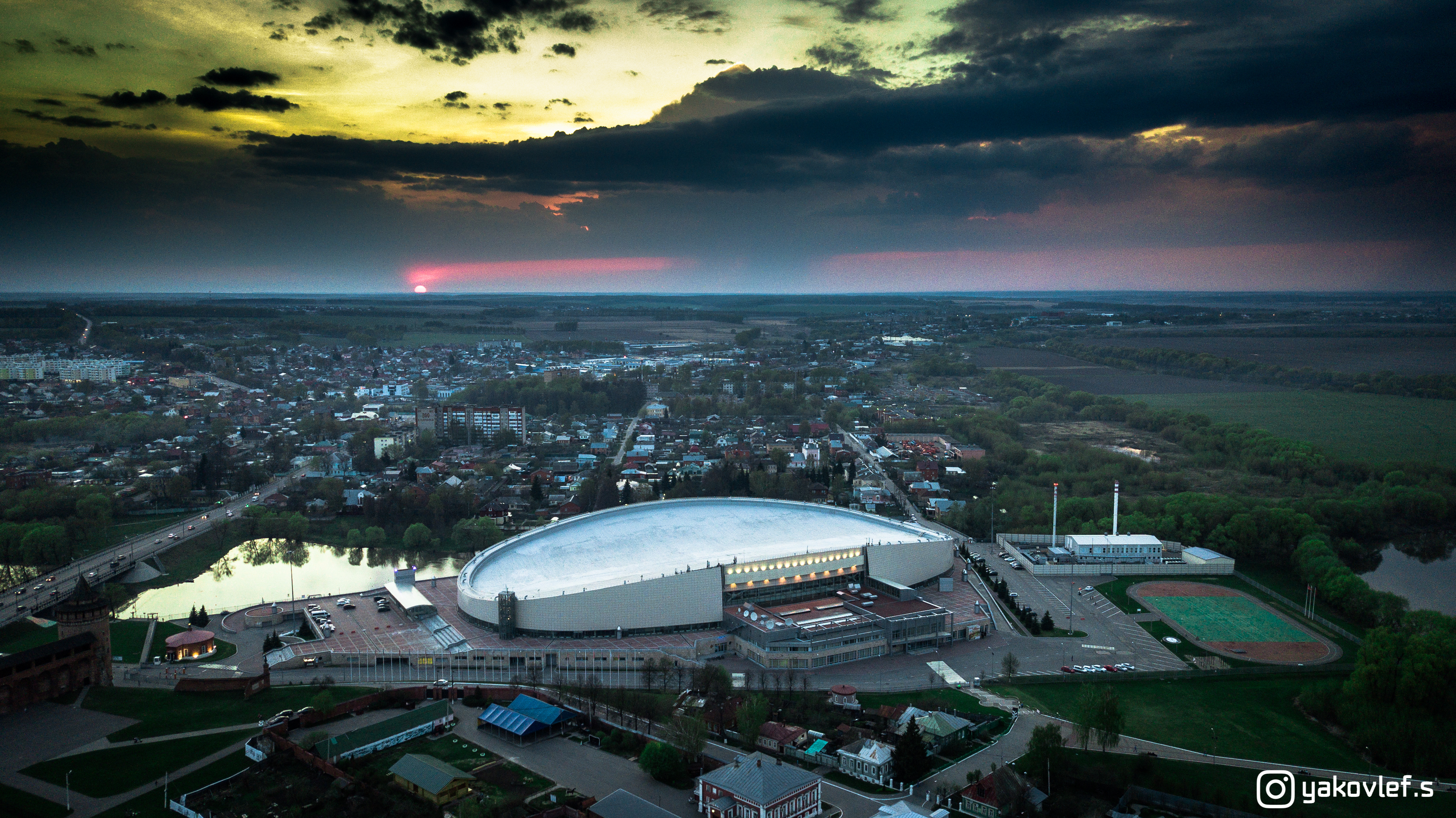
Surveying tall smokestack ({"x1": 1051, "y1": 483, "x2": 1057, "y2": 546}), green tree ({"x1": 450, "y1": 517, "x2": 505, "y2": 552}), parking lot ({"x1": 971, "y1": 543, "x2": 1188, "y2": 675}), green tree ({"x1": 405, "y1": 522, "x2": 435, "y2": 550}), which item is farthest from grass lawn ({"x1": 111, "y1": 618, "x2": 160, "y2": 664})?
tall smokestack ({"x1": 1051, "y1": 483, "x2": 1057, "y2": 546})

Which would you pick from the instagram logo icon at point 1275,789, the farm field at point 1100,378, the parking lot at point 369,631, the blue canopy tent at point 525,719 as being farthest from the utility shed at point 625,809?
the farm field at point 1100,378

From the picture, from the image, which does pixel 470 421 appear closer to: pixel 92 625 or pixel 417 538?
pixel 417 538

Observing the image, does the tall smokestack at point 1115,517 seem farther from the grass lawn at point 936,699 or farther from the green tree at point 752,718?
the green tree at point 752,718

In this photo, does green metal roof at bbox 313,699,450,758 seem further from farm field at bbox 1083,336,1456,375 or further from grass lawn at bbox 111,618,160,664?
farm field at bbox 1083,336,1456,375

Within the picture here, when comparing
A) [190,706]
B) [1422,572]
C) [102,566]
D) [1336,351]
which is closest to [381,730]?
[190,706]

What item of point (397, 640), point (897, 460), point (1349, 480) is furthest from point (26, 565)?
point (1349, 480)

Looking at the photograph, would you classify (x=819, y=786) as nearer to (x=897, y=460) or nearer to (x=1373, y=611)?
(x=1373, y=611)
